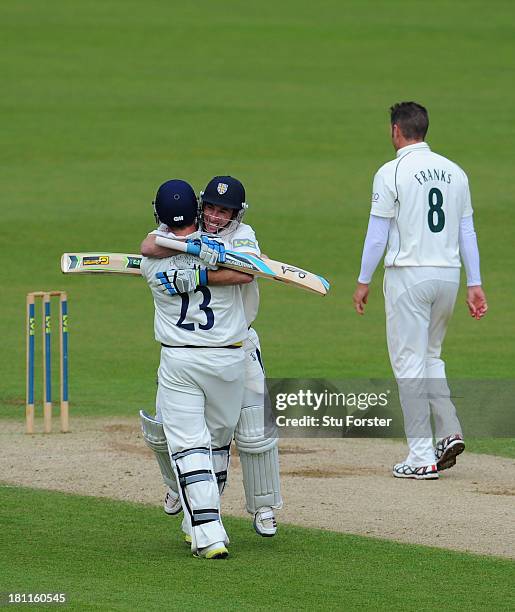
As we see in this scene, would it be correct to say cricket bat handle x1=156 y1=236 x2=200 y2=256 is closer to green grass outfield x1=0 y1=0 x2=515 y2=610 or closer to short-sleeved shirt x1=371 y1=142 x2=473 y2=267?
green grass outfield x1=0 y1=0 x2=515 y2=610

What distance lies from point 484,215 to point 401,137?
1234 centimetres

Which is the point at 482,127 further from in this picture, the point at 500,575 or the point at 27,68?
the point at 500,575

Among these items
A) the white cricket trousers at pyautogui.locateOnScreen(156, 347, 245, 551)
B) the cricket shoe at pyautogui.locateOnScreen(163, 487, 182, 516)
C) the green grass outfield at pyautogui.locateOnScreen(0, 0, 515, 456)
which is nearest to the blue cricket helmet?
the white cricket trousers at pyautogui.locateOnScreen(156, 347, 245, 551)

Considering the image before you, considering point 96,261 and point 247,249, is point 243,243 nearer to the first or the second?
point 247,249

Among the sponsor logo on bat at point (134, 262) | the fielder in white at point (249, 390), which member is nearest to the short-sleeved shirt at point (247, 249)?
the fielder in white at point (249, 390)

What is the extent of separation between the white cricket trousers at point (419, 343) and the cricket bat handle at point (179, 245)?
2343 millimetres

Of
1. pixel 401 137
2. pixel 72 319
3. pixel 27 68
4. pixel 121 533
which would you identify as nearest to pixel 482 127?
pixel 27 68

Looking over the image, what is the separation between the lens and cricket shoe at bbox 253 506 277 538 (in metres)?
6.82

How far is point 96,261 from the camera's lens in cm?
676

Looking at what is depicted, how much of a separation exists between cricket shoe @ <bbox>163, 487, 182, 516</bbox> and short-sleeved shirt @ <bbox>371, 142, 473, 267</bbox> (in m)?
2.18

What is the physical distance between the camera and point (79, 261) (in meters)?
6.78

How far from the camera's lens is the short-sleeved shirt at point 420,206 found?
839 cm

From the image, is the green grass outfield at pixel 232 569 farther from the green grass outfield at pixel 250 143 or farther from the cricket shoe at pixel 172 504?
the green grass outfield at pixel 250 143

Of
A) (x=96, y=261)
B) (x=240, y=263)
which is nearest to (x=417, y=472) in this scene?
(x=240, y=263)
